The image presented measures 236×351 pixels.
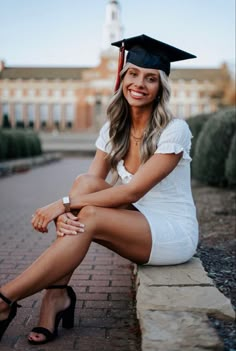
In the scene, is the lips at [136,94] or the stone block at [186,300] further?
the lips at [136,94]

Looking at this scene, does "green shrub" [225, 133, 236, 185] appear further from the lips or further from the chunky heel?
the chunky heel

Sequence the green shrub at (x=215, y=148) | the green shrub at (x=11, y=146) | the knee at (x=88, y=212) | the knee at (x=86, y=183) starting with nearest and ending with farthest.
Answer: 1. the knee at (x=88, y=212)
2. the knee at (x=86, y=183)
3. the green shrub at (x=215, y=148)
4. the green shrub at (x=11, y=146)

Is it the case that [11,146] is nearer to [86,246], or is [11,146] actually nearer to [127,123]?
[127,123]

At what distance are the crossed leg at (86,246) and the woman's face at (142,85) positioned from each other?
671 millimetres

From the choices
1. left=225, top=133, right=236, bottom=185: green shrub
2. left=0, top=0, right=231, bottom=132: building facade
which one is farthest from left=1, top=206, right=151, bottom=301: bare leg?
left=0, top=0, right=231, bottom=132: building facade

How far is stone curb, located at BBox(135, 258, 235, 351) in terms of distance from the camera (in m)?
1.92

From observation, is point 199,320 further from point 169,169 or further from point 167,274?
point 169,169

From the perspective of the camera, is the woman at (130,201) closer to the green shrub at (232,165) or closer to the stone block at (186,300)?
the stone block at (186,300)

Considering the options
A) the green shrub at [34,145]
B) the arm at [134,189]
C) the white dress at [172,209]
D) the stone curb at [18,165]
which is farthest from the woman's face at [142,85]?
the green shrub at [34,145]

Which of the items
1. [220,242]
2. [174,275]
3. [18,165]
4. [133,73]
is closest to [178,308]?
[174,275]

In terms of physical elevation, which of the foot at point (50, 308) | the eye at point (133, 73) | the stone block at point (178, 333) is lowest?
the foot at point (50, 308)

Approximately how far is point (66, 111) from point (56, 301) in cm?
6670

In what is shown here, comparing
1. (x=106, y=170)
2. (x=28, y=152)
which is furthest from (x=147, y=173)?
(x=28, y=152)

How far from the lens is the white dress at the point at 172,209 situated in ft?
8.55
